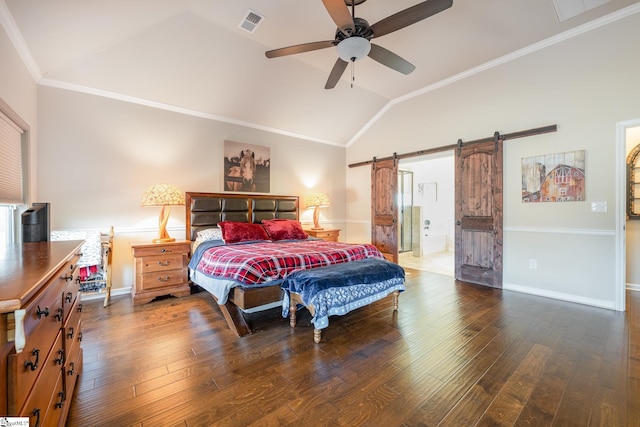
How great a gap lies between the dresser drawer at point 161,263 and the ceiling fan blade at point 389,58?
137 inches

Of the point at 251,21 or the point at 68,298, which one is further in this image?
the point at 251,21

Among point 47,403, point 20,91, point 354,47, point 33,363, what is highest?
point 354,47

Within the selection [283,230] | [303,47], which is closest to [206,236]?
[283,230]

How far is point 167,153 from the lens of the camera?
4.10 meters

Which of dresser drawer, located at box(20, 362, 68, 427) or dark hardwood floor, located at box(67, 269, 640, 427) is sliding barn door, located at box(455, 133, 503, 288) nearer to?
dark hardwood floor, located at box(67, 269, 640, 427)

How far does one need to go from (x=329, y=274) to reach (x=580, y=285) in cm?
332

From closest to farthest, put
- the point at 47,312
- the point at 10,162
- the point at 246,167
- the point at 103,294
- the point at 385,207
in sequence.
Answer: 1. the point at 47,312
2. the point at 10,162
3. the point at 103,294
4. the point at 246,167
5. the point at 385,207

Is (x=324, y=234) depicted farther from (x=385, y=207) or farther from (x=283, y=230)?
(x=385, y=207)

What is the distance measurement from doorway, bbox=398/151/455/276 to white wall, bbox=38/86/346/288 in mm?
4739

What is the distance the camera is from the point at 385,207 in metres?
5.60

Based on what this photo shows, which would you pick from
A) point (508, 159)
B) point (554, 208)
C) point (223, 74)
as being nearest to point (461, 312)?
point (554, 208)

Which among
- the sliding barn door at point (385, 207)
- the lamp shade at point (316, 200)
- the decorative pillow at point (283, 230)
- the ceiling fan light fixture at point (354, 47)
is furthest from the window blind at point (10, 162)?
the sliding barn door at point (385, 207)

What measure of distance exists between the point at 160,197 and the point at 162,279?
3.58ft

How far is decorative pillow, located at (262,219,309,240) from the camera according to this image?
4366 mm
